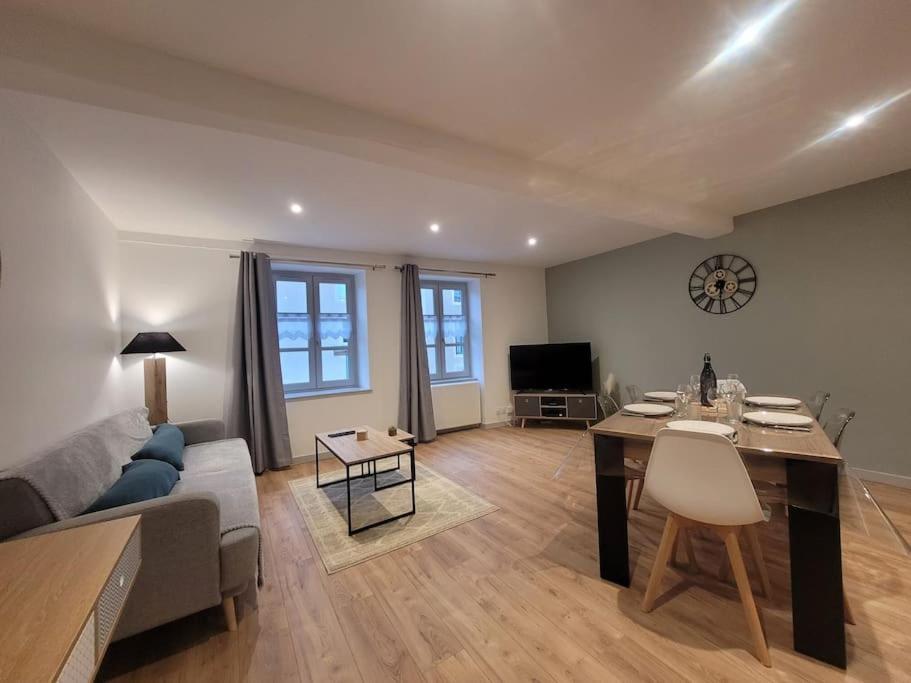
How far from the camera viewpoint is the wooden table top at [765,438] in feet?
4.50

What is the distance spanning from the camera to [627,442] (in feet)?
6.06

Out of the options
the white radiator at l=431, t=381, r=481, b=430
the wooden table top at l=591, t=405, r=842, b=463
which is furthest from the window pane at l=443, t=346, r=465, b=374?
the wooden table top at l=591, t=405, r=842, b=463

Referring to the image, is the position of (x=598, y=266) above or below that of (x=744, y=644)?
above

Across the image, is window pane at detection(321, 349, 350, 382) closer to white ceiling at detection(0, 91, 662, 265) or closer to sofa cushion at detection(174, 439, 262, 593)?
white ceiling at detection(0, 91, 662, 265)

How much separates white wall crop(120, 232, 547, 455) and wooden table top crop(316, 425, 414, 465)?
1128 mm

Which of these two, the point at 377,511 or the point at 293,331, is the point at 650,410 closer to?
the point at 377,511

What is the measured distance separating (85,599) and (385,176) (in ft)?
7.85

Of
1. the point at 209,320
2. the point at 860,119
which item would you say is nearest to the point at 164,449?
the point at 209,320

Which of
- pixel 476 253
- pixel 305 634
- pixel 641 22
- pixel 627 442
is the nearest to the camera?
pixel 641 22

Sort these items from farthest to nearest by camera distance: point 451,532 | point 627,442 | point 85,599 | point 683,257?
point 683,257
point 451,532
point 627,442
point 85,599

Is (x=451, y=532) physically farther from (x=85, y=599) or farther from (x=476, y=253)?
(x=476, y=253)

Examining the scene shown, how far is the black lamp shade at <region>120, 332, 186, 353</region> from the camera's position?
10.1ft

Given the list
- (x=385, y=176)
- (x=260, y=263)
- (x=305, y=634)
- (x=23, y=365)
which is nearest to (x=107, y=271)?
(x=260, y=263)

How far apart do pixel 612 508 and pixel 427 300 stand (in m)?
3.89
